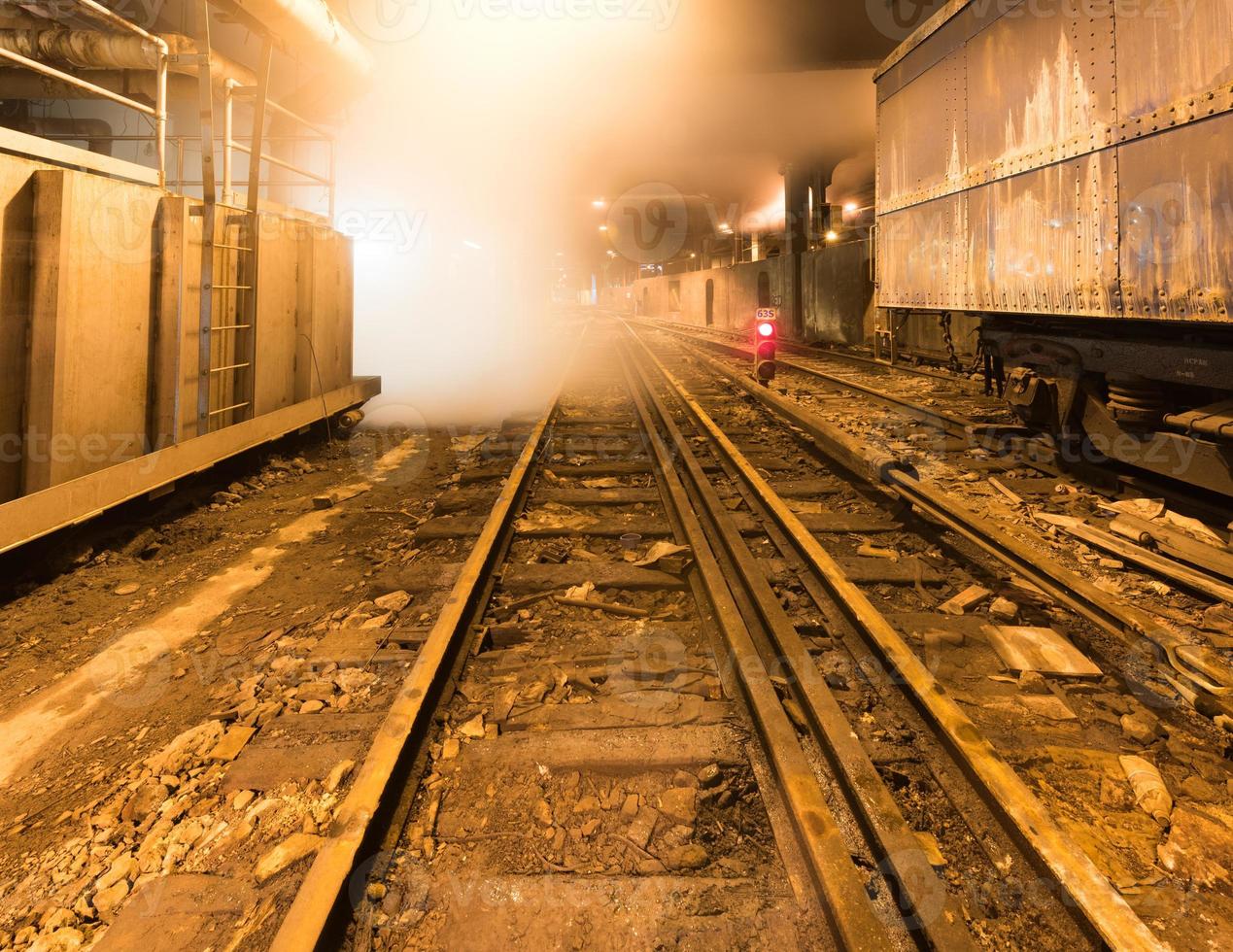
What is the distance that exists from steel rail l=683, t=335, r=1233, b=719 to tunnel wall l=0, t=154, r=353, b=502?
583 centimetres

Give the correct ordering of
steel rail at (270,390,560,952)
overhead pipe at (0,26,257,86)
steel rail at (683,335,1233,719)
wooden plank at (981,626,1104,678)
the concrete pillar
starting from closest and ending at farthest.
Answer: steel rail at (270,390,560,952) < steel rail at (683,335,1233,719) < wooden plank at (981,626,1104,678) < overhead pipe at (0,26,257,86) < the concrete pillar

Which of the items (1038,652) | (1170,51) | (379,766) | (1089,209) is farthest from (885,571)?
(1170,51)

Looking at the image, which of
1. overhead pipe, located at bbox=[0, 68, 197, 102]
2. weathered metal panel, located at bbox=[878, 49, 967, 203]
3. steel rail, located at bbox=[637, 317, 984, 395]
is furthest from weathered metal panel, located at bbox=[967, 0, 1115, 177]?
overhead pipe, located at bbox=[0, 68, 197, 102]

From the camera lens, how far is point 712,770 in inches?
93.0

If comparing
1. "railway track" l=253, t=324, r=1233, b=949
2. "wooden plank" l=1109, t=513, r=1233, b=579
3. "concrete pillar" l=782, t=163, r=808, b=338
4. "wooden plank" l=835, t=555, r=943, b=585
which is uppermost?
"concrete pillar" l=782, t=163, r=808, b=338

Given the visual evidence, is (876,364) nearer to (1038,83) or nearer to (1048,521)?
(1038,83)

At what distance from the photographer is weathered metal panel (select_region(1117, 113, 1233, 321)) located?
3.44 meters

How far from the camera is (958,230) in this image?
235 inches

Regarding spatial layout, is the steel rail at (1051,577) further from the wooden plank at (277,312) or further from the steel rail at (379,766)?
the wooden plank at (277,312)

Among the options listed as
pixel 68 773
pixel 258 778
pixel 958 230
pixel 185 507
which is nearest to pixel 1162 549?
pixel 958 230

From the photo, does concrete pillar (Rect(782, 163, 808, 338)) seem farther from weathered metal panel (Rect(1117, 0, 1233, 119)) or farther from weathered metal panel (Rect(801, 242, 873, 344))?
weathered metal panel (Rect(1117, 0, 1233, 119))

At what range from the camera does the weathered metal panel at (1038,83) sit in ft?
13.8

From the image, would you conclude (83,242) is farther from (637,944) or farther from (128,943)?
(637,944)

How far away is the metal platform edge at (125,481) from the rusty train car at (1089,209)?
6.77 m
